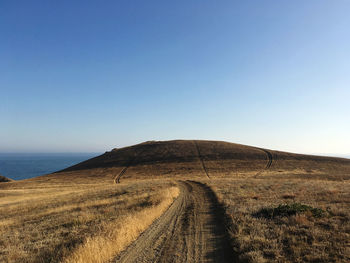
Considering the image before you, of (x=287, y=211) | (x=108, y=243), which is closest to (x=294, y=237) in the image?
(x=287, y=211)

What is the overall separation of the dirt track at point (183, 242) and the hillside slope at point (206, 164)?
45657mm

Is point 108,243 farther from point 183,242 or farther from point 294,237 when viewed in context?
point 294,237

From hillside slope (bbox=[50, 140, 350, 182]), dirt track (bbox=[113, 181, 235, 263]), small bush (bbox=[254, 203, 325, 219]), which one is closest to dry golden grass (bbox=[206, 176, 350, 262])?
small bush (bbox=[254, 203, 325, 219])

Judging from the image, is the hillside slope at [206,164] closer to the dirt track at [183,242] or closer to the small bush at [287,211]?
the small bush at [287,211]

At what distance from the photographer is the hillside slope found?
199ft

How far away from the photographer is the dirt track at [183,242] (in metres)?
6.96

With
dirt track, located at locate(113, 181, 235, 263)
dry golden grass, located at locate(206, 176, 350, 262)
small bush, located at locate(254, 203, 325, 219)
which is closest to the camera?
dry golden grass, located at locate(206, 176, 350, 262)

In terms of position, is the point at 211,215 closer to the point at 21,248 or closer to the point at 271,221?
the point at 271,221

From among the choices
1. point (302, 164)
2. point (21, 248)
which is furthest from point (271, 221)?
point (302, 164)

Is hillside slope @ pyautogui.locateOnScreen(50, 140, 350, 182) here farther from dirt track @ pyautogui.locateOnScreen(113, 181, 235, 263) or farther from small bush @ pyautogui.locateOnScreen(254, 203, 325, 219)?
dirt track @ pyautogui.locateOnScreen(113, 181, 235, 263)

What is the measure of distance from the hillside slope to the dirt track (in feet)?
150

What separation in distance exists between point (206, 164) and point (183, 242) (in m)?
65.7

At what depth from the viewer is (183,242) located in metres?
8.26

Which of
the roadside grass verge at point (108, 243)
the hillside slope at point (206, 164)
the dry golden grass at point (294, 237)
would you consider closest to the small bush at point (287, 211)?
the dry golden grass at point (294, 237)
